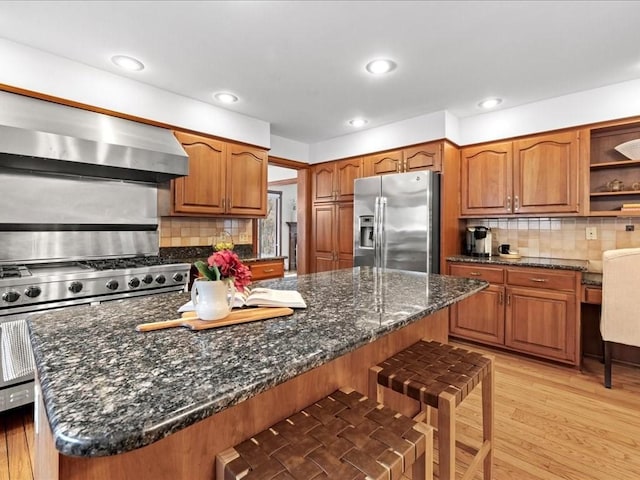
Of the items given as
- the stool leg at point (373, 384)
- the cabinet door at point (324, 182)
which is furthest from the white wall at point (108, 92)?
the stool leg at point (373, 384)

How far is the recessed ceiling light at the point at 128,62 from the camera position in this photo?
2375 millimetres

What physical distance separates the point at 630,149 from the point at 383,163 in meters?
2.13

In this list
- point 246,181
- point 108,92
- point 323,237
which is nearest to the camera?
point 108,92

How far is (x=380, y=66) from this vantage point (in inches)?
97.9

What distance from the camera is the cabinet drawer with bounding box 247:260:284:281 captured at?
10.7ft

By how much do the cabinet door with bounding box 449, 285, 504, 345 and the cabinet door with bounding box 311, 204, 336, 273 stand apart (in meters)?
1.64

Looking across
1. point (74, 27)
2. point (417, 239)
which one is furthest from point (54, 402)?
point (417, 239)

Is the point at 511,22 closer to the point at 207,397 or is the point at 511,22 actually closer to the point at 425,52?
the point at 425,52

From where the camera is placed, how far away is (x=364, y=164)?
13.1 feet

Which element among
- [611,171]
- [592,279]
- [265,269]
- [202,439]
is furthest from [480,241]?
[202,439]

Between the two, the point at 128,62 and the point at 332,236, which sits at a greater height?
the point at 128,62

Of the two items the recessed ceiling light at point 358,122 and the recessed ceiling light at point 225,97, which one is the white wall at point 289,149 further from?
the recessed ceiling light at point 225,97

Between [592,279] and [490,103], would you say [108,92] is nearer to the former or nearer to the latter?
[490,103]

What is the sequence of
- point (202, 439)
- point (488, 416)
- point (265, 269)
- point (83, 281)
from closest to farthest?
1. point (202, 439)
2. point (488, 416)
3. point (83, 281)
4. point (265, 269)
